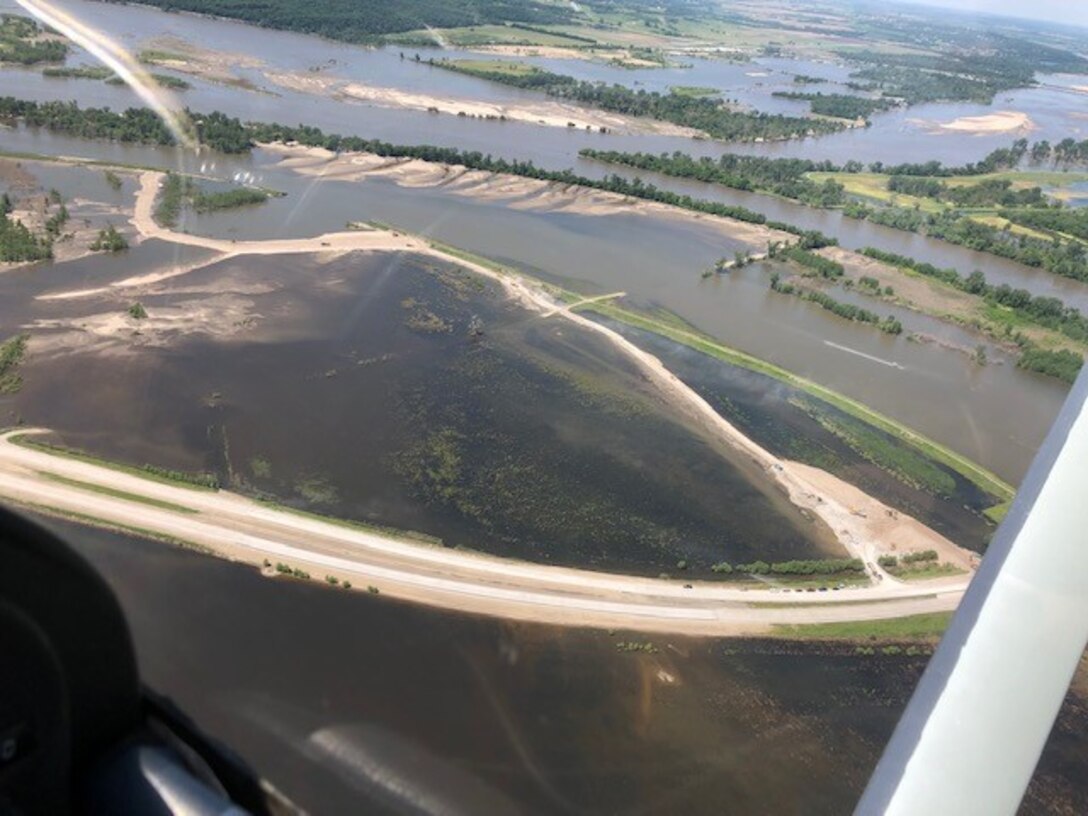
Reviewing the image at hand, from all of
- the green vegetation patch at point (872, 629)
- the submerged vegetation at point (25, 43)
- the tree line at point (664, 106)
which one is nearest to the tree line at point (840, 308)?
the green vegetation patch at point (872, 629)

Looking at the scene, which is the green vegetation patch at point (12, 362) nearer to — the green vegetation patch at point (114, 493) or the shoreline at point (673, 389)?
the green vegetation patch at point (114, 493)

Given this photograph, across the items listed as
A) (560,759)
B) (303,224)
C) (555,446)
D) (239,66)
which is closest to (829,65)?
(239,66)

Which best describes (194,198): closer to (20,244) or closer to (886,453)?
(20,244)

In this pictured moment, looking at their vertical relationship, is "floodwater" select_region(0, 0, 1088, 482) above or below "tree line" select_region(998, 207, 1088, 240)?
below

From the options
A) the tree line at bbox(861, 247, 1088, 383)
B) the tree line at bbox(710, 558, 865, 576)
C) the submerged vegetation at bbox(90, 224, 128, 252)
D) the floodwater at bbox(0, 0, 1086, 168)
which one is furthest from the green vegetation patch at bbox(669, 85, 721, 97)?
the tree line at bbox(710, 558, 865, 576)

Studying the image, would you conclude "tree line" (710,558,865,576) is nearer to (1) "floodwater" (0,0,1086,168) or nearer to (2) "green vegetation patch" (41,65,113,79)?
(1) "floodwater" (0,0,1086,168)

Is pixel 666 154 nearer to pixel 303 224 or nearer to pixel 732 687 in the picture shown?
pixel 303 224
